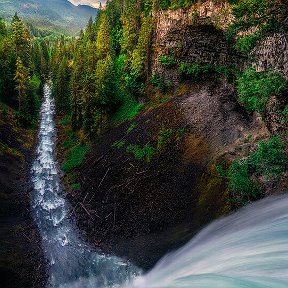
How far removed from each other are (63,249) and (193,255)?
36.5 ft

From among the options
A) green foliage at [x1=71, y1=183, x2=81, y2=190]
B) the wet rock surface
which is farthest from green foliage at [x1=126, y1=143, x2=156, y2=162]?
the wet rock surface

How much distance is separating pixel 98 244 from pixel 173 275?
9256 millimetres

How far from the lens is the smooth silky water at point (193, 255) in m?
9.58

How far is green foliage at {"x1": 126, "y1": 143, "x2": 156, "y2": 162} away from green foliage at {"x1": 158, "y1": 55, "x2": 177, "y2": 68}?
1125 centimetres

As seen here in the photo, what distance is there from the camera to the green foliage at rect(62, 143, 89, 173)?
3309 cm

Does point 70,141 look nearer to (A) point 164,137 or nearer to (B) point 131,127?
(B) point 131,127

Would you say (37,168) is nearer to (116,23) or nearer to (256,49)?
(256,49)

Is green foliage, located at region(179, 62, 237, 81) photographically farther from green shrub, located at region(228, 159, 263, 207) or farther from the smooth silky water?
the smooth silky water

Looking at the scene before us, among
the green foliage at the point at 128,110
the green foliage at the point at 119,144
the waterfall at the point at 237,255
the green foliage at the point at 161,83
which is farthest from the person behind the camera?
the green foliage at the point at 128,110

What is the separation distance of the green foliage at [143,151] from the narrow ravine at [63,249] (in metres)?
7.14

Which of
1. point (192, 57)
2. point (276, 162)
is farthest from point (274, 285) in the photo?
point (192, 57)

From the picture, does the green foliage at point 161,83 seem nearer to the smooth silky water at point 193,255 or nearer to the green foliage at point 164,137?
the green foliage at point 164,137

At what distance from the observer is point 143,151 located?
2861 cm

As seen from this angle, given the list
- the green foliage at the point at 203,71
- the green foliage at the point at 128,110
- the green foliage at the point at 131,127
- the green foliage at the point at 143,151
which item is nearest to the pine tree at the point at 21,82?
the green foliage at the point at 128,110
